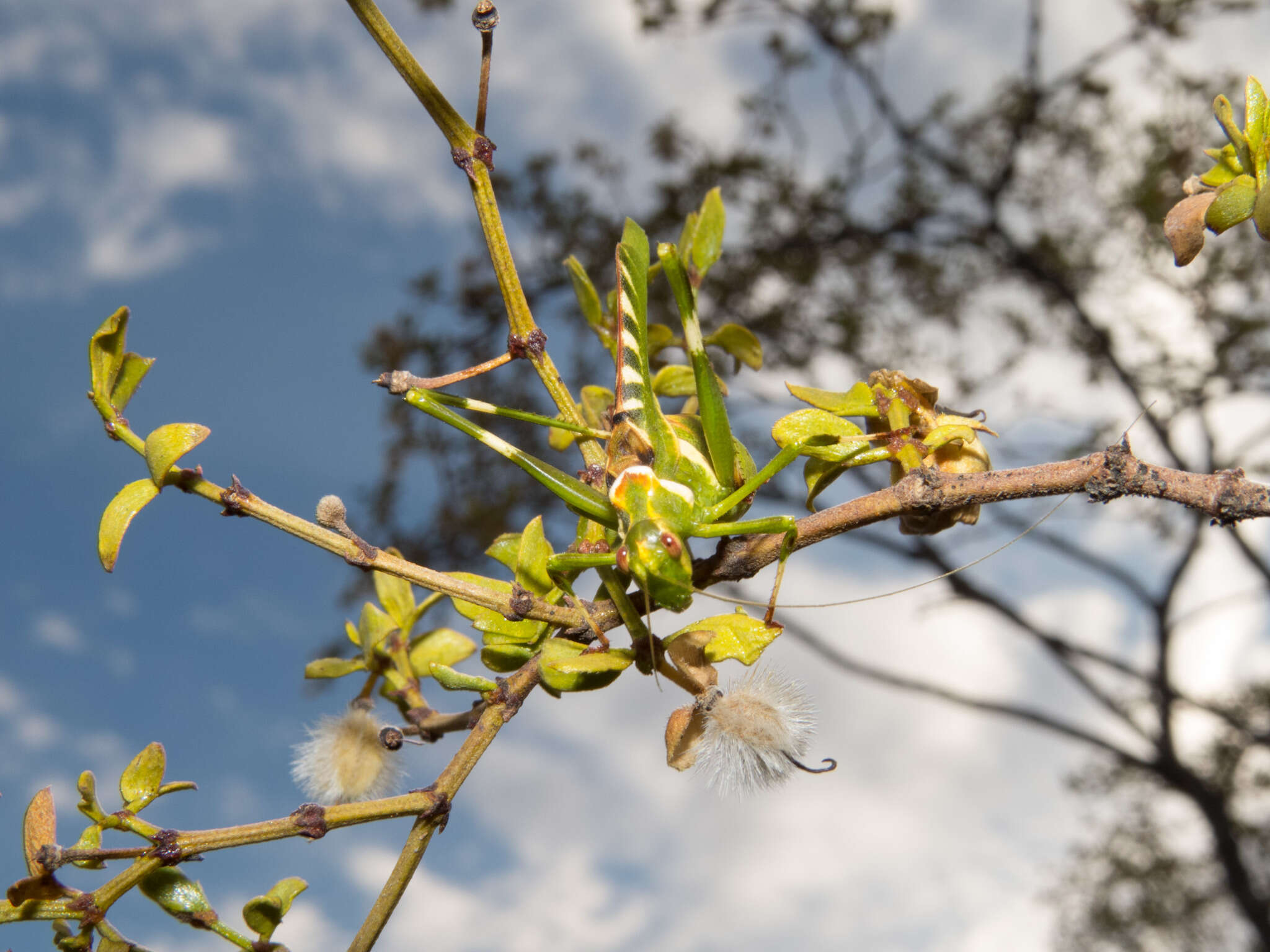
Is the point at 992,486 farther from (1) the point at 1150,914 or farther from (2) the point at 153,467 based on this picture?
(1) the point at 1150,914

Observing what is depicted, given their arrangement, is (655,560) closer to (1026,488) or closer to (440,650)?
(1026,488)

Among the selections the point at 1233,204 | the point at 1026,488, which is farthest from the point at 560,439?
the point at 1233,204

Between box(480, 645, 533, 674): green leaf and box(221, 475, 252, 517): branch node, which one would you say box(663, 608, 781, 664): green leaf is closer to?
box(480, 645, 533, 674): green leaf

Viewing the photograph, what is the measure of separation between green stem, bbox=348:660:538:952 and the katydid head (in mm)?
140

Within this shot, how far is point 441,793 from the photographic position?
75 centimetres

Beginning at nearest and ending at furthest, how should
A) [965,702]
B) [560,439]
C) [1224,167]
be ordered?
[1224,167], [560,439], [965,702]

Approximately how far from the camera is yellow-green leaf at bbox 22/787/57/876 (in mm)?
746

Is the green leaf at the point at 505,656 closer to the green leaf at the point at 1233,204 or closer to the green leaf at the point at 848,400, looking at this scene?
the green leaf at the point at 848,400

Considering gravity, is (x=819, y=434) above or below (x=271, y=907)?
above

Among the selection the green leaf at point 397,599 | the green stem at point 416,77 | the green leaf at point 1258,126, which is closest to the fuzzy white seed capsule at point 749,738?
the green leaf at point 397,599

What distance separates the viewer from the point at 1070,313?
573 centimetres

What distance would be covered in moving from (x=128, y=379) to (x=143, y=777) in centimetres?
38

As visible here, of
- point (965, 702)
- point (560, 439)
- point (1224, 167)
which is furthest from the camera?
point (965, 702)

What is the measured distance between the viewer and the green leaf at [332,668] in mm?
1060
